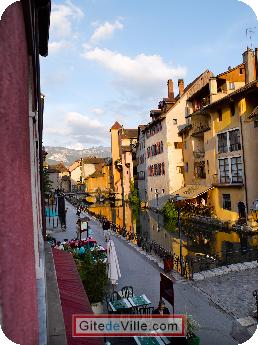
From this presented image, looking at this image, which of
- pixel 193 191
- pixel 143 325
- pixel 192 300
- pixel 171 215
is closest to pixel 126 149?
pixel 171 215

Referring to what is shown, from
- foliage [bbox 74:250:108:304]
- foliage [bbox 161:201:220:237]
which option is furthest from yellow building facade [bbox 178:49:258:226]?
foliage [bbox 74:250:108:304]

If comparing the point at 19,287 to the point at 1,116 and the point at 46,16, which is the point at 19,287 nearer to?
the point at 1,116

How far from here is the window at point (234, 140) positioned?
28.2m

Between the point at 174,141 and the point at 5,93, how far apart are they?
40.7 metres

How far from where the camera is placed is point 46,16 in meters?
3.97

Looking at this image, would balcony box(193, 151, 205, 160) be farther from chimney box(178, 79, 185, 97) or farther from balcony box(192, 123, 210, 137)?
chimney box(178, 79, 185, 97)

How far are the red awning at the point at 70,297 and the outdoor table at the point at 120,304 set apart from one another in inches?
89.7

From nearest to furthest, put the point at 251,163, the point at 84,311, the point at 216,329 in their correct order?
the point at 84,311 < the point at 216,329 < the point at 251,163

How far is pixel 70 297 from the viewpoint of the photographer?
5.59m

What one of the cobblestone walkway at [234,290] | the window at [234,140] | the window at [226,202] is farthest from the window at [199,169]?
the cobblestone walkway at [234,290]

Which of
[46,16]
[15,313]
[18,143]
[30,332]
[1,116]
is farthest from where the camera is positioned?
[46,16]

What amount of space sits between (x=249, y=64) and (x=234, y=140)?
26.5ft

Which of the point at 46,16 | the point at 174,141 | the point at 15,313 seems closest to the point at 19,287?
the point at 15,313

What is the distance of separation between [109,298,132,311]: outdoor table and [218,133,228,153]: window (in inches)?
908
